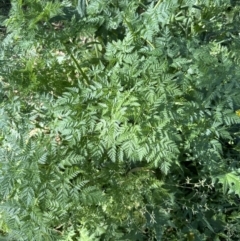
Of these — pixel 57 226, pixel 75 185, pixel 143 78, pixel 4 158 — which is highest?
pixel 143 78

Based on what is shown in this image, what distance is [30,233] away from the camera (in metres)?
2.20

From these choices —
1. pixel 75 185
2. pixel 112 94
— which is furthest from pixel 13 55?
pixel 75 185

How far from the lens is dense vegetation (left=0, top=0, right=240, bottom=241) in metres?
2.19

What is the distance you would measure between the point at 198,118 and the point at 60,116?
2.25 feet

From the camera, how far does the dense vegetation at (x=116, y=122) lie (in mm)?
2193

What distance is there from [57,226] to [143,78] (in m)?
1.01

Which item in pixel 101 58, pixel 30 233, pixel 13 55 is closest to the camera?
pixel 30 233

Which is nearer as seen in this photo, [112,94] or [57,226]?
[112,94]

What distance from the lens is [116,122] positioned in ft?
7.25

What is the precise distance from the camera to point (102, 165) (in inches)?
102

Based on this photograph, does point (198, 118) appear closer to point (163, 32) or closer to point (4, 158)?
point (163, 32)

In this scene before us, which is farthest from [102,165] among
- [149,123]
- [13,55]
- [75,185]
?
[13,55]

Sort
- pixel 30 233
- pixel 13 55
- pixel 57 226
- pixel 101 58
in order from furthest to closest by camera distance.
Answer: pixel 101 58 < pixel 57 226 < pixel 13 55 < pixel 30 233

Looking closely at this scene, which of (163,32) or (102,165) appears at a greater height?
(163,32)
